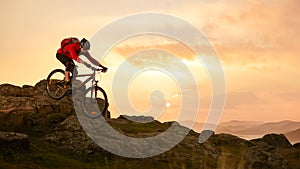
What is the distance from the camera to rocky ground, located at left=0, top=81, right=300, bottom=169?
79.9ft

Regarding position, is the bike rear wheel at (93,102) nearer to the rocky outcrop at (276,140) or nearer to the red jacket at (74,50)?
the red jacket at (74,50)

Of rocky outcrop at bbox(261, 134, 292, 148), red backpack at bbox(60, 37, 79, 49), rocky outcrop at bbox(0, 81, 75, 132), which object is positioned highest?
red backpack at bbox(60, 37, 79, 49)

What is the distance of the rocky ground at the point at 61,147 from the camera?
79.9 feet

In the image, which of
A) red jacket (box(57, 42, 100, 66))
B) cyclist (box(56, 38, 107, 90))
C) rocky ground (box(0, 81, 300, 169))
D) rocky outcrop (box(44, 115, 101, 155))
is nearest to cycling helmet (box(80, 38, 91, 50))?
cyclist (box(56, 38, 107, 90))

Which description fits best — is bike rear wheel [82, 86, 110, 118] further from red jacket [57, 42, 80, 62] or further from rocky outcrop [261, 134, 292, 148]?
rocky outcrop [261, 134, 292, 148]

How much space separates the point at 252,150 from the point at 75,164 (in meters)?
13.4

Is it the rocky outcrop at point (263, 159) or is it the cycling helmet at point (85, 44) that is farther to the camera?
the rocky outcrop at point (263, 159)

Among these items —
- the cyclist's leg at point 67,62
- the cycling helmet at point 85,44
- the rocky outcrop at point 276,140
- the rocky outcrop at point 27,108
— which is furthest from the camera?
the rocky outcrop at point 276,140

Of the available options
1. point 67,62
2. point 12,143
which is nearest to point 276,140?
point 67,62

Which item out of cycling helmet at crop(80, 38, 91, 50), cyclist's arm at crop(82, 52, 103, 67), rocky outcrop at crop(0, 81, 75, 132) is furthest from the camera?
rocky outcrop at crop(0, 81, 75, 132)

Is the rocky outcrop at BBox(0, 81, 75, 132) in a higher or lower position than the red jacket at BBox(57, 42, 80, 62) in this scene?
lower

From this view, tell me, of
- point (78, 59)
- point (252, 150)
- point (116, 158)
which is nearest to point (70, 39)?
point (78, 59)

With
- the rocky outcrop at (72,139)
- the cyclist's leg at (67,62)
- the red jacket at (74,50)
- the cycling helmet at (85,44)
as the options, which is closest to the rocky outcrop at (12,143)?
the rocky outcrop at (72,139)

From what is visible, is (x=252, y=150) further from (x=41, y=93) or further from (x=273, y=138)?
(x=273, y=138)
